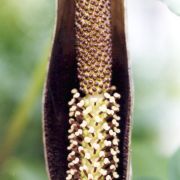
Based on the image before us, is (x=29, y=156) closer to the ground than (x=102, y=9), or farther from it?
closer to the ground

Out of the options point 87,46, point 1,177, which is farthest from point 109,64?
point 1,177

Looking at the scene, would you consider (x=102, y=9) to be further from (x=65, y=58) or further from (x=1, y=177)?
(x=1, y=177)

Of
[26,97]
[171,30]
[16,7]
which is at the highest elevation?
[171,30]

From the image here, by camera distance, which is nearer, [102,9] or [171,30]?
[102,9]
